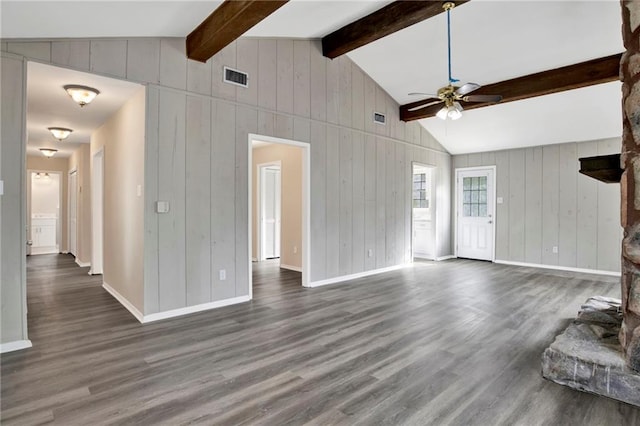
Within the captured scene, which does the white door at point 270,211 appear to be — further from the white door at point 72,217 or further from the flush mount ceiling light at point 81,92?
the white door at point 72,217

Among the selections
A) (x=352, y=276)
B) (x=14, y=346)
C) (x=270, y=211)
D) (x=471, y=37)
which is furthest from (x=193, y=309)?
(x=471, y=37)

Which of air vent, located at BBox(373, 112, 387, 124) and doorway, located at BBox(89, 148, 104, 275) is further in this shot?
air vent, located at BBox(373, 112, 387, 124)

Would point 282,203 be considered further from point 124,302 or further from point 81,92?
point 81,92

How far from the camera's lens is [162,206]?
377 centimetres

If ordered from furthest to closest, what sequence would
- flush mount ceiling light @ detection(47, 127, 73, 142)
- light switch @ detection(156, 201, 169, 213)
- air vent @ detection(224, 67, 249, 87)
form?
1. flush mount ceiling light @ detection(47, 127, 73, 142)
2. air vent @ detection(224, 67, 249, 87)
3. light switch @ detection(156, 201, 169, 213)

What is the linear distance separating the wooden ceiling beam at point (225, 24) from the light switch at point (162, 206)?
5.51ft

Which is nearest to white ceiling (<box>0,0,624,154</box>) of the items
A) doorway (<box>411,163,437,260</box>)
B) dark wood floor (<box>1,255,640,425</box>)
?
doorway (<box>411,163,437,260</box>)

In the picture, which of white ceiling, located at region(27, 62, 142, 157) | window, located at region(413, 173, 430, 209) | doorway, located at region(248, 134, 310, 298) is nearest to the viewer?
white ceiling, located at region(27, 62, 142, 157)

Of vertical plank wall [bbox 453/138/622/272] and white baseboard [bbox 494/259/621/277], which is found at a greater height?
vertical plank wall [bbox 453/138/622/272]

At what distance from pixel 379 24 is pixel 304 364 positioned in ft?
13.8

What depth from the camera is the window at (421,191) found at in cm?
841

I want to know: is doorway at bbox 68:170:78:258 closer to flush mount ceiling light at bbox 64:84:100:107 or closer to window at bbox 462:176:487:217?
flush mount ceiling light at bbox 64:84:100:107

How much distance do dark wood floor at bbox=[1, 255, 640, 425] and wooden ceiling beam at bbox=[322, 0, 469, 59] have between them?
11.6 feet

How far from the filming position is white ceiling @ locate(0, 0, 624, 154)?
116 inches
